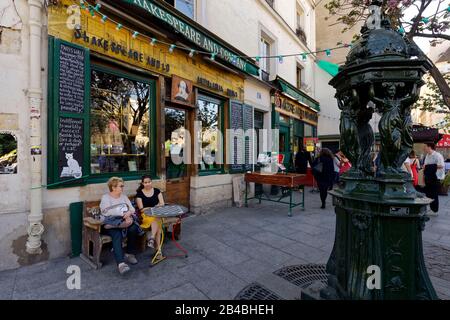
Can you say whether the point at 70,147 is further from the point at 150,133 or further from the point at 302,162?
the point at 302,162

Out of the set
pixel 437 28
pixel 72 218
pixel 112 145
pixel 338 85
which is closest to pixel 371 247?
pixel 338 85

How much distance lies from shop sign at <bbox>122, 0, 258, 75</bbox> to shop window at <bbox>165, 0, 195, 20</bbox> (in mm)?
846

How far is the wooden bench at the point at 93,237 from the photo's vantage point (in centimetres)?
325

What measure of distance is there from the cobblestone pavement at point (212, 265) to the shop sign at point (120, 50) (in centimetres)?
332

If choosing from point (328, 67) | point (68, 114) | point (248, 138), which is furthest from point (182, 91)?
point (328, 67)

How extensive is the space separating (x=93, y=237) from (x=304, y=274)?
9.39 ft

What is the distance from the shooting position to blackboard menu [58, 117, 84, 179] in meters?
3.54

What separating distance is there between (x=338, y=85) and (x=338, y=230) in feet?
4.73

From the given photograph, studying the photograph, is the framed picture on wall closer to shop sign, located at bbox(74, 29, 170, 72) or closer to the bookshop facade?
the bookshop facade

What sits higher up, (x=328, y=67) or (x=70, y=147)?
(x=328, y=67)

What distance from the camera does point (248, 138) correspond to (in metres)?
7.71

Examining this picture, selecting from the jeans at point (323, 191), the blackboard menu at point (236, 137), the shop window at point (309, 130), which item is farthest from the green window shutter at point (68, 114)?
the shop window at point (309, 130)

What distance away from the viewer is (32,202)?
3271 mm

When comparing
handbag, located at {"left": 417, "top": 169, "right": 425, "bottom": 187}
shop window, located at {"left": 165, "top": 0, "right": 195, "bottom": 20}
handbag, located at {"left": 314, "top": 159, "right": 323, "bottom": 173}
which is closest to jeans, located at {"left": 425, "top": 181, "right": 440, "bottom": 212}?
handbag, located at {"left": 417, "top": 169, "right": 425, "bottom": 187}
